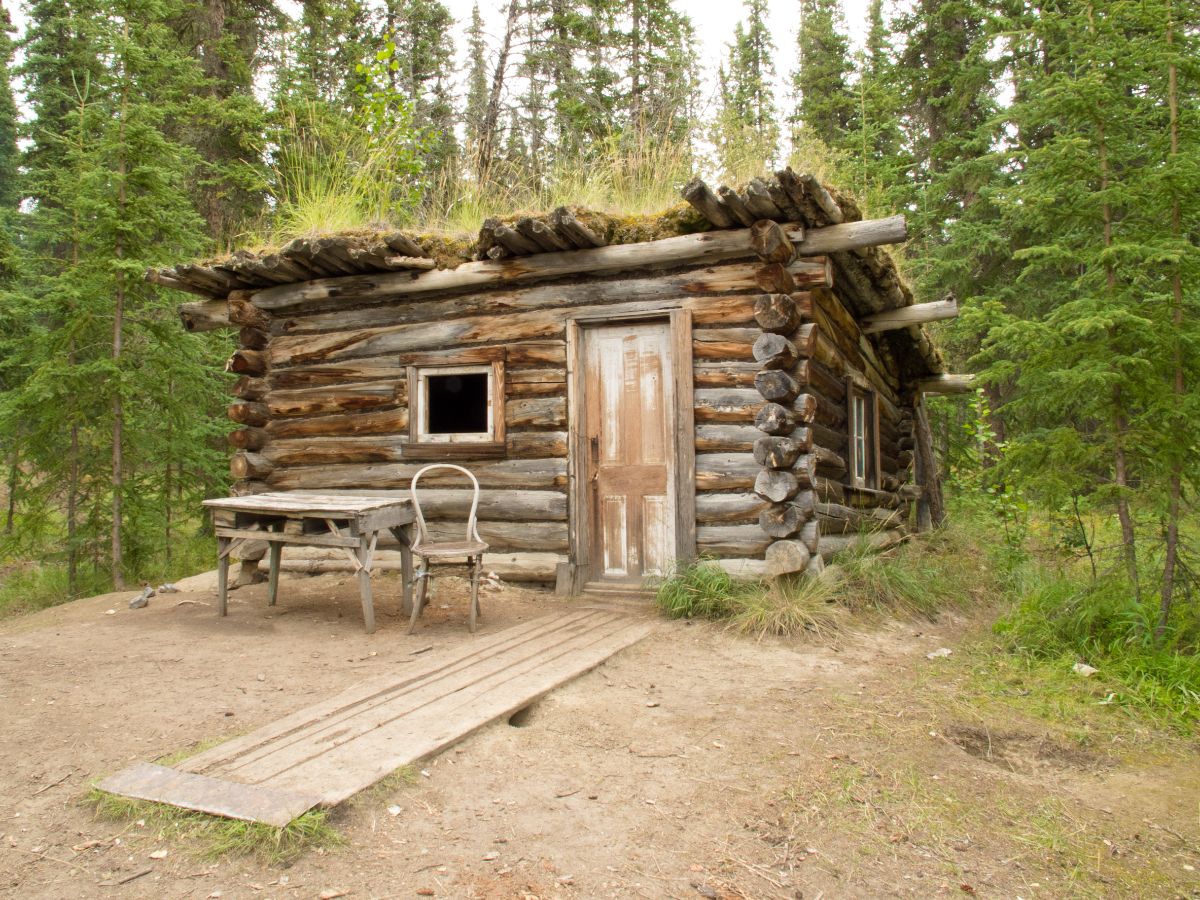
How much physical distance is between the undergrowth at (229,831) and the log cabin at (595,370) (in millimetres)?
4413

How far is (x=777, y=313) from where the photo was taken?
21.2 ft

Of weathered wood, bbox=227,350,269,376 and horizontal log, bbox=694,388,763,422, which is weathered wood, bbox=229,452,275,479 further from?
horizontal log, bbox=694,388,763,422

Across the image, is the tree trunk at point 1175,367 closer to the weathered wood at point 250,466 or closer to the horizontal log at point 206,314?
Result: the weathered wood at point 250,466

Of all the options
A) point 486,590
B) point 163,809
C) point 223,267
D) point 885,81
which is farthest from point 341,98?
point 163,809

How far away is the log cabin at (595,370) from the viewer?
6.51 meters

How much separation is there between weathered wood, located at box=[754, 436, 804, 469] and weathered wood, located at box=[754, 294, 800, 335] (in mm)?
909

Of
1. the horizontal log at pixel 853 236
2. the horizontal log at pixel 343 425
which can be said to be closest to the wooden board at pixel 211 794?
the horizontal log at pixel 343 425

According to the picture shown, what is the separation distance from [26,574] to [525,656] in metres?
11.3

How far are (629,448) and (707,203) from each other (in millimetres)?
2253

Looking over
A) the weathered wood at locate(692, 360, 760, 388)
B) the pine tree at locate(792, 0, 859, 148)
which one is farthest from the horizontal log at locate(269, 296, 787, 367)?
the pine tree at locate(792, 0, 859, 148)

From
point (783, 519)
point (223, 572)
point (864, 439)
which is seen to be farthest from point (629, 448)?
point (864, 439)

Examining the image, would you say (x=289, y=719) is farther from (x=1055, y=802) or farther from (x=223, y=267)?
(x=223, y=267)

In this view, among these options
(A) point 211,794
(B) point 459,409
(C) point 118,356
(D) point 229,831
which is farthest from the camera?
(B) point 459,409

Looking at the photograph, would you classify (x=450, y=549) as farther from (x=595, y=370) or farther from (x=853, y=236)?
(x=853, y=236)
